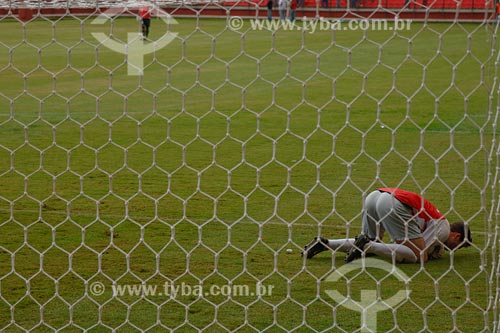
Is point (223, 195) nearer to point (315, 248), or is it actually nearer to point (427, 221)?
point (315, 248)

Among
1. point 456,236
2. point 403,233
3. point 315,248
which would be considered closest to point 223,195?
point 315,248

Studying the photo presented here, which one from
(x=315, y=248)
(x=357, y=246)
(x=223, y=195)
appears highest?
(x=357, y=246)

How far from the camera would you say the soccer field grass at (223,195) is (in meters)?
4.94

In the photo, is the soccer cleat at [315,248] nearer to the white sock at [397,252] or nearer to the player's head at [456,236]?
the white sock at [397,252]

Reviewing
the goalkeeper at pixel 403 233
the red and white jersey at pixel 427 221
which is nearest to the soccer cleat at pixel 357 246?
the goalkeeper at pixel 403 233

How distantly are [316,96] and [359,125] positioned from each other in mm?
2943

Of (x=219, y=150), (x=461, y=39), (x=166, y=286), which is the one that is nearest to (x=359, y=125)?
(x=219, y=150)

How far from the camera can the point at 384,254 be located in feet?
20.0

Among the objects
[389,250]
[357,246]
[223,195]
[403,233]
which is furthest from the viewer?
[223,195]

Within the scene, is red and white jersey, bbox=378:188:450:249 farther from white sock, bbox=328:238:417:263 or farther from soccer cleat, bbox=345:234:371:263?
soccer cleat, bbox=345:234:371:263

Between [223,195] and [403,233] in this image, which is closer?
[403,233]

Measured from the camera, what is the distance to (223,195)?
8.10 meters

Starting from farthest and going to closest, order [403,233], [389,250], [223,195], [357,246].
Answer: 1. [223,195]
2. [403,233]
3. [389,250]
4. [357,246]

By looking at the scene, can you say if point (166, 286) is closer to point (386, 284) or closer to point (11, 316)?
point (11, 316)
